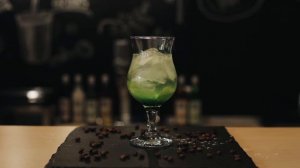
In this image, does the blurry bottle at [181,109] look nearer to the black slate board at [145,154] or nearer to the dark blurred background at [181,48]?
the dark blurred background at [181,48]

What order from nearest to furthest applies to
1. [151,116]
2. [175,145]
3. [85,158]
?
[85,158] → [175,145] → [151,116]

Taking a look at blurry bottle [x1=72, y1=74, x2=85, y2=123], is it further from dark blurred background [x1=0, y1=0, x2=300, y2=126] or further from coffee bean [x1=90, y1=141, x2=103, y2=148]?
coffee bean [x1=90, y1=141, x2=103, y2=148]

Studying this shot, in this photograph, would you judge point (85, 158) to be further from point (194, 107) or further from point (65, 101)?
point (65, 101)

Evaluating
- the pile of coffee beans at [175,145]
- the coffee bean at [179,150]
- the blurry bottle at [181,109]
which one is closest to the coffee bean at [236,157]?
the pile of coffee beans at [175,145]

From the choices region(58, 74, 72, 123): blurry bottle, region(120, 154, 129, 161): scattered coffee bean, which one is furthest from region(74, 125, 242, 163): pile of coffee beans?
region(58, 74, 72, 123): blurry bottle

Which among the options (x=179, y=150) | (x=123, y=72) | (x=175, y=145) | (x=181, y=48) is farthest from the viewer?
(x=181, y=48)

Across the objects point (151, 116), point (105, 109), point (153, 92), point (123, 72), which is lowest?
point (105, 109)

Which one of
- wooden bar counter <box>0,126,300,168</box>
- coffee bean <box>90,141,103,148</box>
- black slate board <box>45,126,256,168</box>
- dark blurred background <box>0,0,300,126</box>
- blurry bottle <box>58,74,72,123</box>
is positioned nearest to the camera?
black slate board <box>45,126,256,168</box>

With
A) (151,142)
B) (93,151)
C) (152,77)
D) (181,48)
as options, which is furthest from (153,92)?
(181,48)
